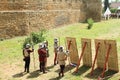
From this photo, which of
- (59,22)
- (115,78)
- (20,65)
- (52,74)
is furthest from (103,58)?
(59,22)

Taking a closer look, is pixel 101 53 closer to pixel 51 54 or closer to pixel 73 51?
pixel 73 51

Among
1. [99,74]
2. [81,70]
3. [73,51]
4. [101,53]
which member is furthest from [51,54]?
[99,74]

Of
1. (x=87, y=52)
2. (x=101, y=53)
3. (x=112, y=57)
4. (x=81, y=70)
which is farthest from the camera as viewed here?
(x=87, y=52)

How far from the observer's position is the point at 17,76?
14516 mm

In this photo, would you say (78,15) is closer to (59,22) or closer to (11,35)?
(59,22)

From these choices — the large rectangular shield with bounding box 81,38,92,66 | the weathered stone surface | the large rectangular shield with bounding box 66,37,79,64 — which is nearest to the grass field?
the large rectangular shield with bounding box 81,38,92,66

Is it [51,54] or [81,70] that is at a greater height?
[51,54]

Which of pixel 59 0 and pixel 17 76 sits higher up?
pixel 59 0

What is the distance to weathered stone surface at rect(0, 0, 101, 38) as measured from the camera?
21.9 metres

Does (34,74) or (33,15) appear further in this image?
(33,15)

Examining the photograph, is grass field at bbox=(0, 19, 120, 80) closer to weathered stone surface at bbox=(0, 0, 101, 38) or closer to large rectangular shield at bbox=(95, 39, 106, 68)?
large rectangular shield at bbox=(95, 39, 106, 68)

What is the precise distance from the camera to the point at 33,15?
23344 mm

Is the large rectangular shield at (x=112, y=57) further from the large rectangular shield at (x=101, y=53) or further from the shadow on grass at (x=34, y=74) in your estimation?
the shadow on grass at (x=34, y=74)

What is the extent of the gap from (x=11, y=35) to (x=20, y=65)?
19.9 feet
